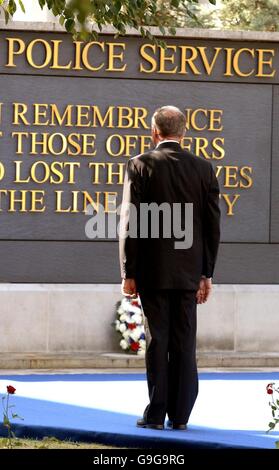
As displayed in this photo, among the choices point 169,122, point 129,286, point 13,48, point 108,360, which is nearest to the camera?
point 129,286

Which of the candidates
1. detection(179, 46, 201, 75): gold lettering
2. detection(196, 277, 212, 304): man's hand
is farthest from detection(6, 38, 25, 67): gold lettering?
detection(196, 277, 212, 304): man's hand

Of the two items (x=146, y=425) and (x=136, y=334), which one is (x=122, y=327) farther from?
(x=146, y=425)

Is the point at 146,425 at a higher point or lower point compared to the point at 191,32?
lower

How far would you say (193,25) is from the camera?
→ 21141 mm

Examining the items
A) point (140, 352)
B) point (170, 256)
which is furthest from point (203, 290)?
point (140, 352)

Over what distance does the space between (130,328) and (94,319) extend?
379 mm

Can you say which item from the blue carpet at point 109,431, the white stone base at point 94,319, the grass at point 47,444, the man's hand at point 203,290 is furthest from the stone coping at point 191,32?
the grass at point 47,444

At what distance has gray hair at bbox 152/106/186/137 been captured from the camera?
324 inches

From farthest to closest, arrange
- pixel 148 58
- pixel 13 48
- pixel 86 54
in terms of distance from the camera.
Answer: pixel 148 58, pixel 86 54, pixel 13 48

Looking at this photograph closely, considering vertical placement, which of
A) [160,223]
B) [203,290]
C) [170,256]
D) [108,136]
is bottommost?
[203,290]

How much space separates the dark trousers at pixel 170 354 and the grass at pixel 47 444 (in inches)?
16.7

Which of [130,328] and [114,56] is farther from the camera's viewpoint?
[114,56]

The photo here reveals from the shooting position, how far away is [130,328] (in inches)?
505

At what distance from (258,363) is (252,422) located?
4.19 meters
